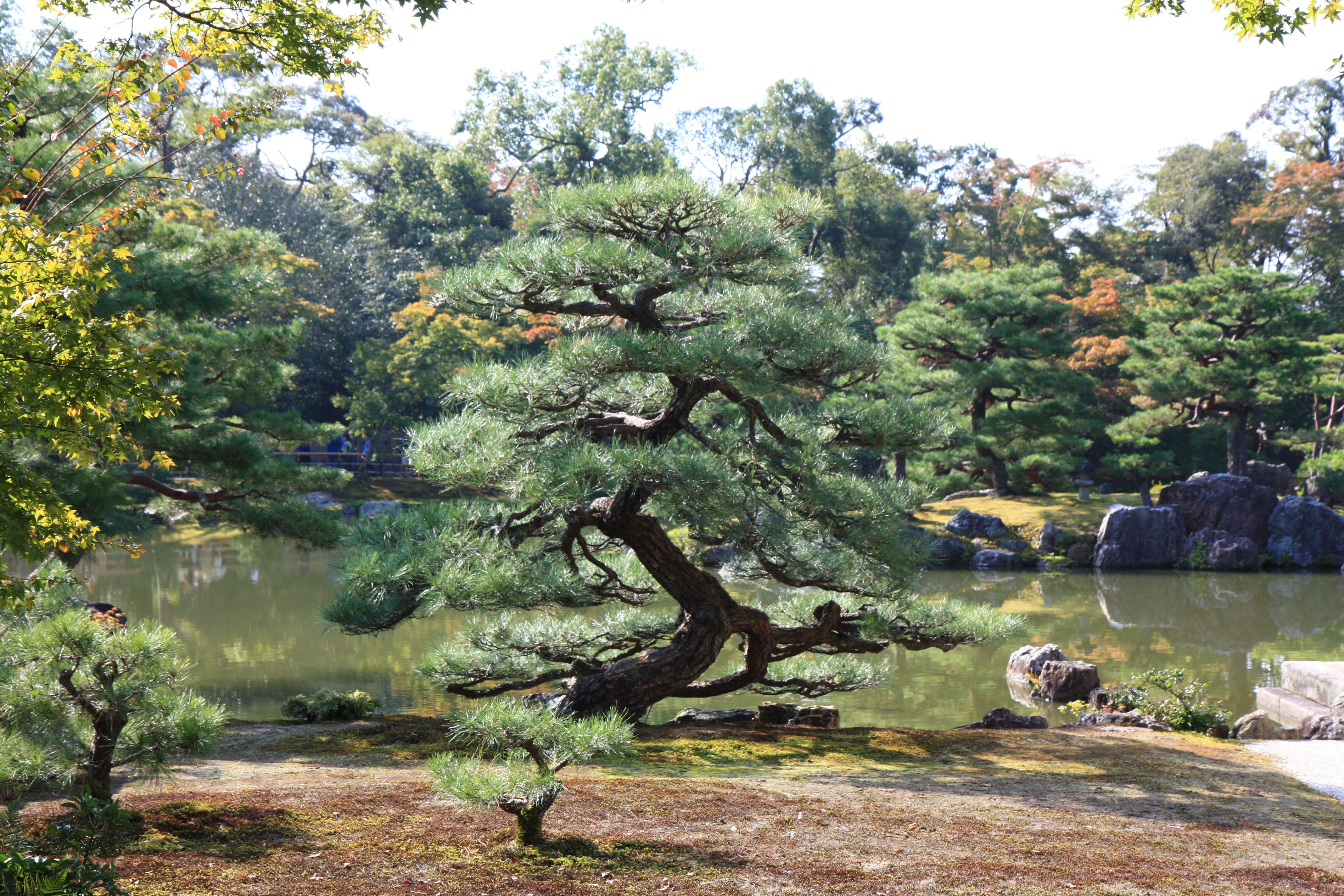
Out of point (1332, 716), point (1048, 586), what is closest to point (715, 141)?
point (1048, 586)

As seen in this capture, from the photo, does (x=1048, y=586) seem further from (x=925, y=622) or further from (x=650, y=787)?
(x=650, y=787)

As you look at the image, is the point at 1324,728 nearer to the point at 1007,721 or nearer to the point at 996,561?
the point at 1007,721

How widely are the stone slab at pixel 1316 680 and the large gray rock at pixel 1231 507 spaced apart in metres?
8.32

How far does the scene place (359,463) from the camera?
23000mm

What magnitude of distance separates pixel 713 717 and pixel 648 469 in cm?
248

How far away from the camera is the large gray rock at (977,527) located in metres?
16.5

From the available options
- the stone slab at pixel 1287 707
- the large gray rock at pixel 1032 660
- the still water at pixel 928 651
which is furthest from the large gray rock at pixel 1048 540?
the stone slab at pixel 1287 707

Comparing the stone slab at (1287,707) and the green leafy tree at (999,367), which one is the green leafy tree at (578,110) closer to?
the green leafy tree at (999,367)

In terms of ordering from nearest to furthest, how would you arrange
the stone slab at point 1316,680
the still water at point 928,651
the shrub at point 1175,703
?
the shrub at point 1175,703
the stone slab at point 1316,680
the still water at point 928,651

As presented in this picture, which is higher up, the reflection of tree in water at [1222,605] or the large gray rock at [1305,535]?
the large gray rock at [1305,535]

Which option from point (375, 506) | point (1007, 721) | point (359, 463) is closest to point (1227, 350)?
point (1007, 721)

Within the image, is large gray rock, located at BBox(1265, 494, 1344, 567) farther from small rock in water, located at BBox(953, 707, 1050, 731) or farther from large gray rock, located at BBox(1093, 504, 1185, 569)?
small rock in water, located at BBox(953, 707, 1050, 731)

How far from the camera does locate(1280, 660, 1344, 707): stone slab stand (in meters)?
7.22

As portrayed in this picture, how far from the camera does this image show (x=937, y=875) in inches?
113
